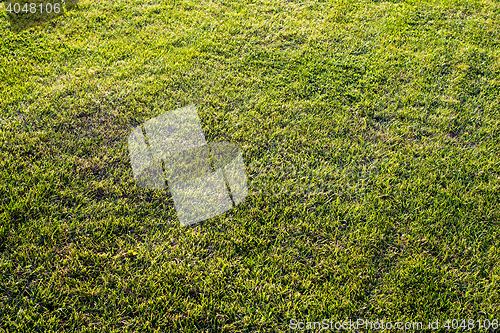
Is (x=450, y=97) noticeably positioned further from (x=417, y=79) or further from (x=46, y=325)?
(x=46, y=325)

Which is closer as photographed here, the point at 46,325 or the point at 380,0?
the point at 46,325

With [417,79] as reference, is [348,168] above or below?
below

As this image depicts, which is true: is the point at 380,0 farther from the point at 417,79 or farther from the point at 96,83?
the point at 96,83

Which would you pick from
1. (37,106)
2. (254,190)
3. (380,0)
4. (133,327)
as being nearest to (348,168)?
(254,190)

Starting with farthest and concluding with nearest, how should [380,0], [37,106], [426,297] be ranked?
[380,0]
[37,106]
[426,297]

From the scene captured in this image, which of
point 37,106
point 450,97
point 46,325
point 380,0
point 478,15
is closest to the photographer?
point 46,325

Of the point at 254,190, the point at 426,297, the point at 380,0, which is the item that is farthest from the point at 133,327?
the point at 380,0

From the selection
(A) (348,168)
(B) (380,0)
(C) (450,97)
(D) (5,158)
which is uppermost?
(B) (380,0)
